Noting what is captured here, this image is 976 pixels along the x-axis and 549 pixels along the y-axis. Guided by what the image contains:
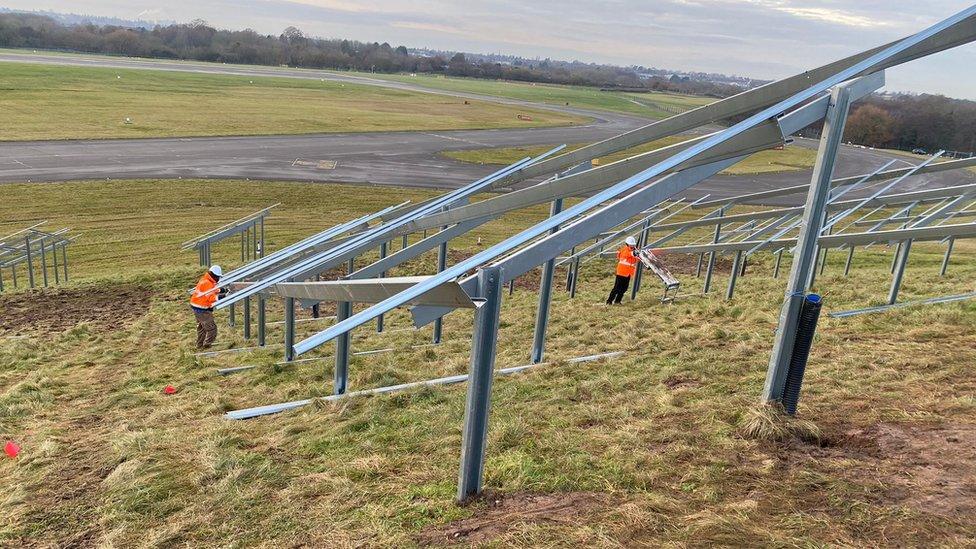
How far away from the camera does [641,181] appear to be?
438 centimetres

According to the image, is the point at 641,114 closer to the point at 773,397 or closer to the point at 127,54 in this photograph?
the point at 773,397

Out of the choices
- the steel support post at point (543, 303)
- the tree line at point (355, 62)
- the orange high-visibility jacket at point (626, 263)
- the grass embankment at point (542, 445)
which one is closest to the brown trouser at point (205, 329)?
the grass embankment at point (542, 445)

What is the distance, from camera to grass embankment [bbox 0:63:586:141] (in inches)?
1594

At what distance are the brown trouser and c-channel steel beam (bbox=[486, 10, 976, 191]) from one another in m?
6.72

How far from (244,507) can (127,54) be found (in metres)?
129

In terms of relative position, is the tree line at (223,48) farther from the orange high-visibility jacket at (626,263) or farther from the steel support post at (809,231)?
the steel support post at (809,231)

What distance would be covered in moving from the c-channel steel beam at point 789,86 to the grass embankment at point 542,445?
2642 mm

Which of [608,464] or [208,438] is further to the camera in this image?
[208,438]

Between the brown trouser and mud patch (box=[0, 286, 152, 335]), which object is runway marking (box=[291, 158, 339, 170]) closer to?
mud patch (box=[0, 286, 152, 335])

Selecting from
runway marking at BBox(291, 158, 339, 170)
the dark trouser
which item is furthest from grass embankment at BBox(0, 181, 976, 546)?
runway marking at BBox(291, 158, 339, 170)

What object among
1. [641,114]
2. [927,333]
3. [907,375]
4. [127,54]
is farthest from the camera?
[127,54]

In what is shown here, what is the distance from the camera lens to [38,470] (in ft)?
18.3

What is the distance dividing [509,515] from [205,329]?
28.3 feet

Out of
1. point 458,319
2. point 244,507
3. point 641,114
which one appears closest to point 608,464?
point 244,507
